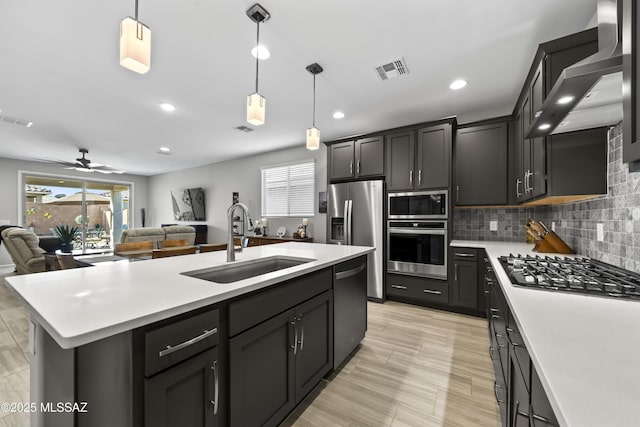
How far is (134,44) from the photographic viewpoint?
1177 millimetres

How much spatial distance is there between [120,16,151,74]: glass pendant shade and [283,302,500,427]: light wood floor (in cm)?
211

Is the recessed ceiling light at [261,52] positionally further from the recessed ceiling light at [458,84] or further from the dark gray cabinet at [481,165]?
the dark gray cabinet at [481,165]

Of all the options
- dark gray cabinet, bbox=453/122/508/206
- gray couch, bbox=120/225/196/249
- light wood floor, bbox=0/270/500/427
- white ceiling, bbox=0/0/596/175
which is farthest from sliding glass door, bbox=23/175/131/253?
dark gray cabinet, bbox=453/122/508/206

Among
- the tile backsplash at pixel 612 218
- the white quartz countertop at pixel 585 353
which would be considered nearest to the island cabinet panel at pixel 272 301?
the white quartz countertop at pixel 585 353

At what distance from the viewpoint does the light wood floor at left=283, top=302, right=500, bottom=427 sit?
1.62 meters

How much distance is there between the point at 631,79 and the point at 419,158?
2820mm

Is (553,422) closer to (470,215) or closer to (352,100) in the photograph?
(352,100)

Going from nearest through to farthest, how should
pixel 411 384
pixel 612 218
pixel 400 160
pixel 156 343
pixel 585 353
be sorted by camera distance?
1. pixel 585 353
2. pixel 156 343
3. pixel 612 218
4. pixel 411 384
5. pixel 400 160

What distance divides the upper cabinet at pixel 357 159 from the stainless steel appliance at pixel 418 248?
0.88m

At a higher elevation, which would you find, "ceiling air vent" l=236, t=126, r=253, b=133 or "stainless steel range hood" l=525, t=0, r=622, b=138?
"ceiling air vent" l=236, t=126, r=253, b=133

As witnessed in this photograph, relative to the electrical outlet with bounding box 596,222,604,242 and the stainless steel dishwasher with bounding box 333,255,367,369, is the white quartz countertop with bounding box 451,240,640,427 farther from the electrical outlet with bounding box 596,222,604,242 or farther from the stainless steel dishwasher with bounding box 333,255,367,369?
the stainless steel dishwasher with bounding box 333,255,367,369

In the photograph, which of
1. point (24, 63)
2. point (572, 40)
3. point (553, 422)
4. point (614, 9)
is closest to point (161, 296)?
point (553, 422)

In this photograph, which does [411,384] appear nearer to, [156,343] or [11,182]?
[156,343]

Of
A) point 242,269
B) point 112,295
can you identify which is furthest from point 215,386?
point 242,269
